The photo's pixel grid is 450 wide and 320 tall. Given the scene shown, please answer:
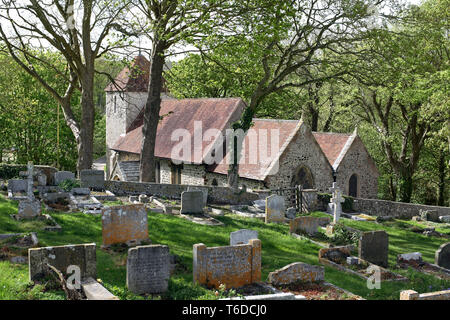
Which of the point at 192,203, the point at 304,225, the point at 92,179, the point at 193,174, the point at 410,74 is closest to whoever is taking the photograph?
the point at 304,225

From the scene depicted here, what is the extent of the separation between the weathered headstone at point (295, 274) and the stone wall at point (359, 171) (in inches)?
714

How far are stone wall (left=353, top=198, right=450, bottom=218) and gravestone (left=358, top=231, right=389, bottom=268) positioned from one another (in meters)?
11.2

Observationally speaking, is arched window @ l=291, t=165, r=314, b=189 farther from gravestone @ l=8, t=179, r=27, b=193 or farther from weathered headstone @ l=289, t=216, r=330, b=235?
gravestone @ l=8, t=179, r=27, b=193

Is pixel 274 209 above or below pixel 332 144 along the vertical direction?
below

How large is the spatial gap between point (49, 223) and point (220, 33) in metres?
10.7

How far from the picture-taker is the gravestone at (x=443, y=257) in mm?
14203

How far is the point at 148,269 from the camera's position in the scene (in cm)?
980

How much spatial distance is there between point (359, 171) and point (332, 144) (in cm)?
236

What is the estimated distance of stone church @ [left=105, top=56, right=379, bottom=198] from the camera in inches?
1038

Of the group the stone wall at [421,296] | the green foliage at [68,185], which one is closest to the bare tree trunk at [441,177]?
the green foliage at [68,185]

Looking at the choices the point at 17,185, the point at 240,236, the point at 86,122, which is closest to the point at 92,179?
the point at 17,185

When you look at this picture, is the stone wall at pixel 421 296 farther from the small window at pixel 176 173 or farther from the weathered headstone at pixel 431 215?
the small window at pixel 176 173

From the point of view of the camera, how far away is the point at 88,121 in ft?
81.8

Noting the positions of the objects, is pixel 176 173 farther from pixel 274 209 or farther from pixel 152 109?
pixel 274 209
